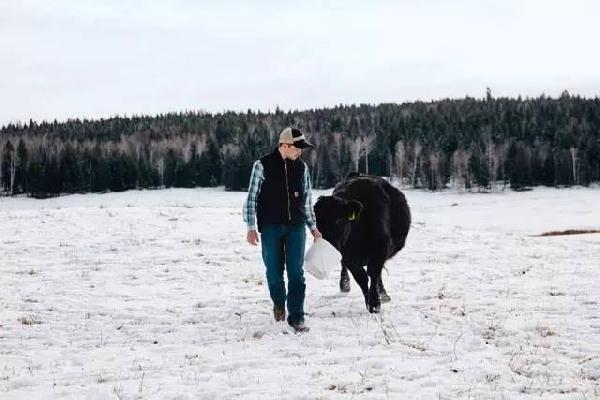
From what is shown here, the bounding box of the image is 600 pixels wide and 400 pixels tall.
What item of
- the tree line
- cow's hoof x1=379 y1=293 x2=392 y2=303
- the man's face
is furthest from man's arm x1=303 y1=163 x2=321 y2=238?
the tree line

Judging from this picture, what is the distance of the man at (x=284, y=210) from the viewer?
8.03m

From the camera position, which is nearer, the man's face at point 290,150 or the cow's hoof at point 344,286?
the man's face at point 290,150

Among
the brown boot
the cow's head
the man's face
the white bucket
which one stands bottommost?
the brown boot

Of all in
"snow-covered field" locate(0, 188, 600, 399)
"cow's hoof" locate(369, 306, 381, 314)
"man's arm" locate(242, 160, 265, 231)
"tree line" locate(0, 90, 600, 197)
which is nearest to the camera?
"snow-covered field" locate(0, 188, 600, 399)

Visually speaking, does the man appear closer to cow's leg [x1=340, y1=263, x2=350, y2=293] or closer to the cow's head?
the cow's head

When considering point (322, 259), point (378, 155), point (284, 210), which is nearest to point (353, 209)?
point (322, 259)

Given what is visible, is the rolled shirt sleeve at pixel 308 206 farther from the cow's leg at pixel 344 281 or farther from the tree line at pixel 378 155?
the tree line at pixel 378 155

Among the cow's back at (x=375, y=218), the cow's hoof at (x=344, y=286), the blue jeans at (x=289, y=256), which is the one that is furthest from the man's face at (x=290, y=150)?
the cow's hoof at (x=344, y=286)

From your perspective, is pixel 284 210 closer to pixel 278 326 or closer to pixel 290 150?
pixel 290 150

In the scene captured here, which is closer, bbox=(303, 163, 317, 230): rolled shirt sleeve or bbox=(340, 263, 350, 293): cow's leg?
bbox=(303, 163, 317, 230): rolled shirt sleeve

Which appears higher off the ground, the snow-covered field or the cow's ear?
the cow's ear

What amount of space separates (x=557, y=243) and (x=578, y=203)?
60828 millimetres

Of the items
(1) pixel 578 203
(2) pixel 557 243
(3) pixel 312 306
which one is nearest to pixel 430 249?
(2) pixel 557 243

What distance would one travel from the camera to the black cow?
350 inches
